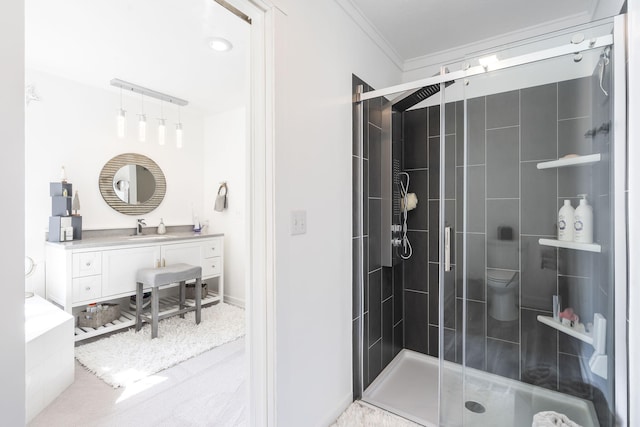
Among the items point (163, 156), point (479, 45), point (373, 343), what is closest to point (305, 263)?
point (373, 343)

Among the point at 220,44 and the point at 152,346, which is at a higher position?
the point at 220,44

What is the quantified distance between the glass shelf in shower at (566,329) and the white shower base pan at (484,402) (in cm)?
30

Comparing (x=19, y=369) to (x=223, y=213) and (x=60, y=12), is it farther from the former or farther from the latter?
(x=223, y=213)

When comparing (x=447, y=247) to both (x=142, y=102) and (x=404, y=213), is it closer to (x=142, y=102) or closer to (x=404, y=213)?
(x=404, y=213)

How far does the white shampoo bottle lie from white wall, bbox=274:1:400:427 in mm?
1107

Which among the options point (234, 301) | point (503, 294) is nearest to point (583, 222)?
point (503, 294)

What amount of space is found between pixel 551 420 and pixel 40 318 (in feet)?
10.1

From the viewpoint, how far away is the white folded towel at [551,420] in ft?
4.56

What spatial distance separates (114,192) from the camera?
3.38 meters

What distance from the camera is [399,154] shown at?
2385mm

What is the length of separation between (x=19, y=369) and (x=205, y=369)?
1.85m

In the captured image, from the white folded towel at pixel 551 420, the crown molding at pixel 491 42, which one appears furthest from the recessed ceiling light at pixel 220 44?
the white folded towel at pixel 551 420

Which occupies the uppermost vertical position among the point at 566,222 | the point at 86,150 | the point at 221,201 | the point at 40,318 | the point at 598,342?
the point at 86,150

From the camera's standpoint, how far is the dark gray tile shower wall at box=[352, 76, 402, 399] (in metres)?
2.02
